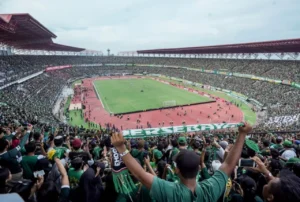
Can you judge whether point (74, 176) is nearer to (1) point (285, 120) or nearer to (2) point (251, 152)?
(2) point (251, 152)

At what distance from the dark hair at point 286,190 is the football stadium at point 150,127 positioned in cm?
1

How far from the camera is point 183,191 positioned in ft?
8.38

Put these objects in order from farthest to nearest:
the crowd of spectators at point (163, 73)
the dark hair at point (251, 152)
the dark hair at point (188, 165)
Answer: the crowd of spectators at point (163, 73) → the dark hair at point (251, 152) → the dark hair at point (188, 165)

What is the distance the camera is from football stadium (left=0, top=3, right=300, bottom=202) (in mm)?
3050

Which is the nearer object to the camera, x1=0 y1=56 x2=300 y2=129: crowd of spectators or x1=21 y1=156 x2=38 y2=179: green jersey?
x1=21 y1=156 x2=38 y2=179: green jersey

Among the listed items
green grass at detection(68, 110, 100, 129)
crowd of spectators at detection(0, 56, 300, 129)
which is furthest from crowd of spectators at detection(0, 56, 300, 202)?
green grass at detection(68, 110, 100, 129)

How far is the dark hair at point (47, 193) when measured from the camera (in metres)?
3.96

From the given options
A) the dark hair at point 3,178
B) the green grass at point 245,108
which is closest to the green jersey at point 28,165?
the dark hair at point 3,178

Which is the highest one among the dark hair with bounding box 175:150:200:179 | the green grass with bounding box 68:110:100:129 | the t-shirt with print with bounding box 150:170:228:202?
the dark hair with bounding box 175:150:200:179

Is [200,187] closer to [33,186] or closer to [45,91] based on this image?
[33,186]

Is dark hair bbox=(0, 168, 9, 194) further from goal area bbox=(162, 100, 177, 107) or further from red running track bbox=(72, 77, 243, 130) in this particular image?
goal area bbox=(162, 100, 177, 107)

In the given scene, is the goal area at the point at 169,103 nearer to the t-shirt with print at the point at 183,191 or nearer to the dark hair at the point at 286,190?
the t-shirt with print at the point at 183,191

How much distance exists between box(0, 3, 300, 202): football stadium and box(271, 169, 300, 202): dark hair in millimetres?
10

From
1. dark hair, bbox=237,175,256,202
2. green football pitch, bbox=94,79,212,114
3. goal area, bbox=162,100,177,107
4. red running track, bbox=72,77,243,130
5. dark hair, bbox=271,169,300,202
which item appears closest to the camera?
dark hair, bbox=271,169,300,202
